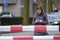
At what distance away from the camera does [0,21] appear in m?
21.6

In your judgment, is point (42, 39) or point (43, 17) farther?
point (43, 17)

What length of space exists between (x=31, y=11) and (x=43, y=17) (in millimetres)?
42061

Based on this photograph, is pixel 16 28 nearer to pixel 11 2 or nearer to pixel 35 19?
pixel 35 19

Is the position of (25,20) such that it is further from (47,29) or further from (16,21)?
(47,29)

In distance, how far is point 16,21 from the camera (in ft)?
73.8

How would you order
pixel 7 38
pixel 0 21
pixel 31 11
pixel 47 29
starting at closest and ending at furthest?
1. pixel 7 38
2. pixel 47 29
3. pixel 0 21
4. pixel 31 11

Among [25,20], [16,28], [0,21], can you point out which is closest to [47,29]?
[16,28]

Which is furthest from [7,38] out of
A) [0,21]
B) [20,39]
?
[0,21]

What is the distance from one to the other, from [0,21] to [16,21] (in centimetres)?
158

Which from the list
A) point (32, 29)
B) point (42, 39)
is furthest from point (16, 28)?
point (42, 39)

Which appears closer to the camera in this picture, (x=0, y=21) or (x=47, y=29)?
(x=47, y=29)

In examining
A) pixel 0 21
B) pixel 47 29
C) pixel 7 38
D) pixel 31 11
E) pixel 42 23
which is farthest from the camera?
pixel 31 11

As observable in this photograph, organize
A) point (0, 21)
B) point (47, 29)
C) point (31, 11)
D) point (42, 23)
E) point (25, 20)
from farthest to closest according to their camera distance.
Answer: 1. point (31, 11)
2. point (25, 20)
3. point (0, 21)
4. point (42, 23)
5. point (47, 29)

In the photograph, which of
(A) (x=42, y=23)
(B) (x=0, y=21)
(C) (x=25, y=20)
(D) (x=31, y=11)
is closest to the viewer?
(A) (x=42, y=23)
